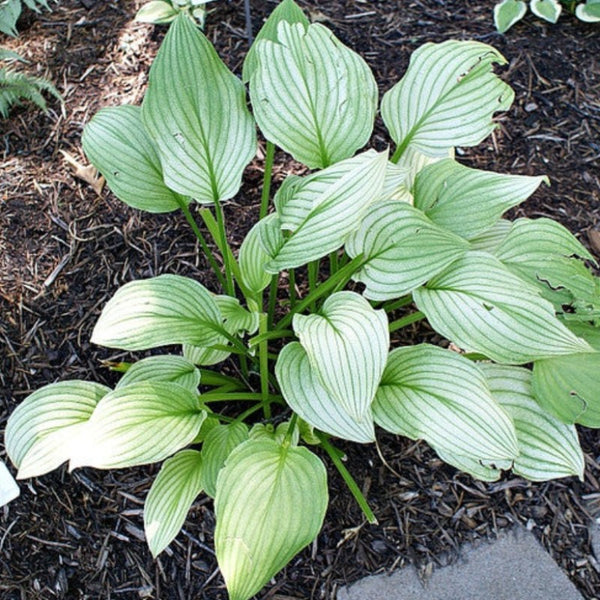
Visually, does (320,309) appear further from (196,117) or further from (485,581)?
(485,581)

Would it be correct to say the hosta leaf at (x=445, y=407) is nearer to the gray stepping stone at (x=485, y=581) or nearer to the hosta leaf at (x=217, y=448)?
the hosta leaf at (x=217, y=448)

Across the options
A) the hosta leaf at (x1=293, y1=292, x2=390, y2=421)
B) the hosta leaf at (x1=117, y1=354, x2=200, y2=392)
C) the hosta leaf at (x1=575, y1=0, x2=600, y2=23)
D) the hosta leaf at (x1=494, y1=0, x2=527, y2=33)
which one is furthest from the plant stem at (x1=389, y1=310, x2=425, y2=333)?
the hosta leaf at (x1=575, y1=0, x2=600, y2=23)

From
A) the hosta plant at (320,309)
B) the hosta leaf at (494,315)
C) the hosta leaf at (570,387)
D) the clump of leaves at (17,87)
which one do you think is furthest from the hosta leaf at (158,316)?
the clump of leaves at (17,87)

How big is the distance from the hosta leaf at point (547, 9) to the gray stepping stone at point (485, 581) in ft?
6.05

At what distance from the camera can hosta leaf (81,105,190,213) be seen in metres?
1.58

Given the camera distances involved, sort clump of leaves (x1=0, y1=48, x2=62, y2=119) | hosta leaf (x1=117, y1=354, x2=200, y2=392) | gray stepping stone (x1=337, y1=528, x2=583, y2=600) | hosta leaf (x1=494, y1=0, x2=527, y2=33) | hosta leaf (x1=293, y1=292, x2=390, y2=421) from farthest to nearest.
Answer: hosta leaf (x1=494, y1=0, x2=527, y2=33), clump of leaves (x1=0, y1=48, x2=62, y2=119), gray stepping stone (x1=337, y1=528, x2=583, y2=600), hosta leaf (x1=117, y1=354, x2=200, y2=392), hosta leaf (x1=293, y1=292, x2=390, y2=421)

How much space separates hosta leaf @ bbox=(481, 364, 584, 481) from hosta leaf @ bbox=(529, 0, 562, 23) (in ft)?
5.13

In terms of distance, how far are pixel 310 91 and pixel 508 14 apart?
1.34 metres

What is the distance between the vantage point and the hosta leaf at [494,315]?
1.34m

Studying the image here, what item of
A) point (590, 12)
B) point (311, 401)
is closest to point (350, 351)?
point (311, 401)

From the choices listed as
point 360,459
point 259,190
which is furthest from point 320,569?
point 259,190

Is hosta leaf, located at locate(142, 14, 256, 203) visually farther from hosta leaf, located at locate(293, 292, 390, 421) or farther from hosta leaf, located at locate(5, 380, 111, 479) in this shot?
hosta leaf, located at locate(5, 380, 111, 479)

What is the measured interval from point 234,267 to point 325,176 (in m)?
0.38

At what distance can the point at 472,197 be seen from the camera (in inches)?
60.2
